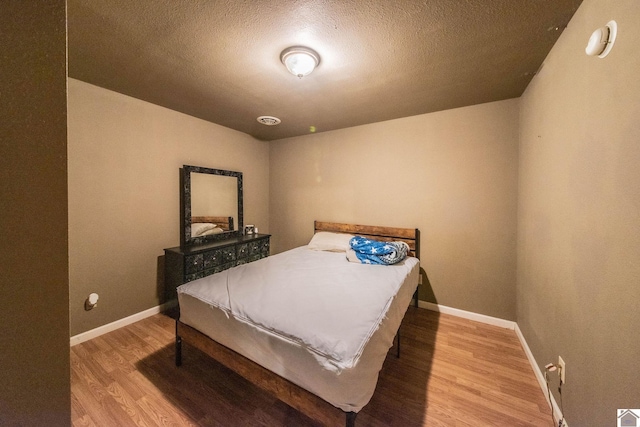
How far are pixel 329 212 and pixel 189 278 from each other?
2006mm

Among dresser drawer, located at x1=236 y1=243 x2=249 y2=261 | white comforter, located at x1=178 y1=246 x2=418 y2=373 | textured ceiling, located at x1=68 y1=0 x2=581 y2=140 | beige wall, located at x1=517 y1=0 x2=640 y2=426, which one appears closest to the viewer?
beige wall, located at x1=517 y1=0 x2=640 y2=426

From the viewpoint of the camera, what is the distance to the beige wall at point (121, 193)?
213 centimetres

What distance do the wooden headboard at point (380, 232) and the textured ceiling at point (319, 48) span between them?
1.47m

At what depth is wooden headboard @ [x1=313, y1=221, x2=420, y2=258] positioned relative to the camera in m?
2.84

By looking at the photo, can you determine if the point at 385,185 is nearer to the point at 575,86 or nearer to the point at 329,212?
the point at 329,212

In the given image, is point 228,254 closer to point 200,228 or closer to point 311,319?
point 200,228

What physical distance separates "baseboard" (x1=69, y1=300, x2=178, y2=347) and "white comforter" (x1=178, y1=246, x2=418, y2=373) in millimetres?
920

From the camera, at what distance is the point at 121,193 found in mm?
2396

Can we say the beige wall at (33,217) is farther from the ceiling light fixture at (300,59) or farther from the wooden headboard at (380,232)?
the wooden headboard at (380,232)

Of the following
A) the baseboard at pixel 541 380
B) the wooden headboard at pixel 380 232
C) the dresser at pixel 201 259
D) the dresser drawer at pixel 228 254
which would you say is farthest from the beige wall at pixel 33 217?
the wooden headboard at pixel 380 232

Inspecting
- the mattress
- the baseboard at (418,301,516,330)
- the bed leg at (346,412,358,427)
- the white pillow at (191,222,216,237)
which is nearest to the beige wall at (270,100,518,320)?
the baseboard at (418,301,516,330)

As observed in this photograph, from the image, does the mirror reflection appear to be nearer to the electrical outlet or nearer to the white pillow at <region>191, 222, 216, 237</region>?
the white pillow at <region>191, 222, 216, 237</region>

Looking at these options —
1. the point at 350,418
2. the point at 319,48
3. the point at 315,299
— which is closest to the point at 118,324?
the point at 315,299

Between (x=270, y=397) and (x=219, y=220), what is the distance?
2337 millimetres
